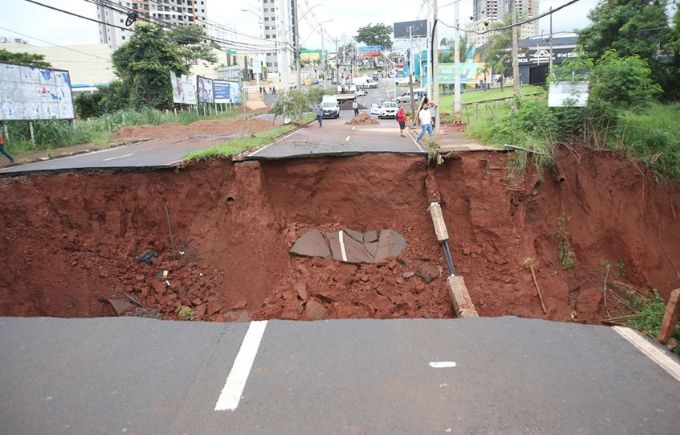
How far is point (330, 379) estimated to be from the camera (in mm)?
4340

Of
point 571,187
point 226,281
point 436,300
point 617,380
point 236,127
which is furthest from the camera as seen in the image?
point 236,127

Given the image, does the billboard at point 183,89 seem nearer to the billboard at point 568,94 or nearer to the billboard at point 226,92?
the billboard at point 226,92

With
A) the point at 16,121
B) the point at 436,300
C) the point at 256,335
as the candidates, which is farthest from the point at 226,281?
the point at 16,121

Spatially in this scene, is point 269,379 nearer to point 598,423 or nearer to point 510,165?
point 598,423

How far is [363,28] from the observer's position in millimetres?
121562

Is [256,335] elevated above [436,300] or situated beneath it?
elevated above

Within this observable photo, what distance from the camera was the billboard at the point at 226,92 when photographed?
158ft

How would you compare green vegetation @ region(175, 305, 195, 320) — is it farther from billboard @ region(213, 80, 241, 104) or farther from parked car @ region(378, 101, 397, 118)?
billboard @ region(213, 80, 241, 104)

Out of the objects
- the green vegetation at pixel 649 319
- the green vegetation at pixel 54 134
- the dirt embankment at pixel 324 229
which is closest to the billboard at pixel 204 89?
the green vegetation at pixel 54 134

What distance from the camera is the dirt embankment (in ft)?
36.3

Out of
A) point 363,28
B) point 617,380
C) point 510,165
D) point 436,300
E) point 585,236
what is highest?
point 363,28

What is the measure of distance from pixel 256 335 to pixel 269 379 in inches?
36.8

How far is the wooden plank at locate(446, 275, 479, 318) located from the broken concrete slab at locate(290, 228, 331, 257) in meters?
3.66

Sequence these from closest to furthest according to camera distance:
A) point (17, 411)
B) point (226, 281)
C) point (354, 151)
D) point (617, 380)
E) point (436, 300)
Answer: point (17, 411)
point (617, 380)
point (436, 300)
point (226, 281)
point (354, 151)
